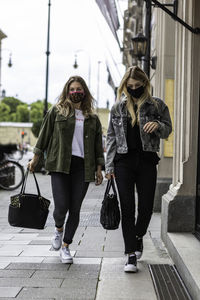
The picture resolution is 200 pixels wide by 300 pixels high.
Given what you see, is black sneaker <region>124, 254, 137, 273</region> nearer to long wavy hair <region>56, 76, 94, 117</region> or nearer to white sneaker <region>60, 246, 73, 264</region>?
white sneaker <region>60, 246, 73, 264</region>

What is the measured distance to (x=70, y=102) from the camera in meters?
5.09

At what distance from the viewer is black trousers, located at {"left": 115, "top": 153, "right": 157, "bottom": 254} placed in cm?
463

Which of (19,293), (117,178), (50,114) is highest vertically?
(50,114)

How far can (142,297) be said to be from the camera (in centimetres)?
392

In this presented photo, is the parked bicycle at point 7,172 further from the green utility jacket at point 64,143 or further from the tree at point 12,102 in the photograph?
the tree at point 12,102

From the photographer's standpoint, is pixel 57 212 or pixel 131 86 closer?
pixel 131 86

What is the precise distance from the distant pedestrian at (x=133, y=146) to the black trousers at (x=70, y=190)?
→ 44cm

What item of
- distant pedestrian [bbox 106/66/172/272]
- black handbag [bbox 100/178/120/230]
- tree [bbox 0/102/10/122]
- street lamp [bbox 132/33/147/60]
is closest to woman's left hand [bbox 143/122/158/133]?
distant pedestrian [bbox 106/66/172/272]

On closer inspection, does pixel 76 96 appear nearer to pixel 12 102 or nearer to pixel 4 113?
pixel 4 113

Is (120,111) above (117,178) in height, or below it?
above

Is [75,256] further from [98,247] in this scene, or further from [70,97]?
[70,97]

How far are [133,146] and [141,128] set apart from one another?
0.19m

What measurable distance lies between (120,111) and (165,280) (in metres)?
1.62

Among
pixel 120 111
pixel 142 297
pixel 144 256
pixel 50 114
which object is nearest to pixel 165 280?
pixel 142 297
